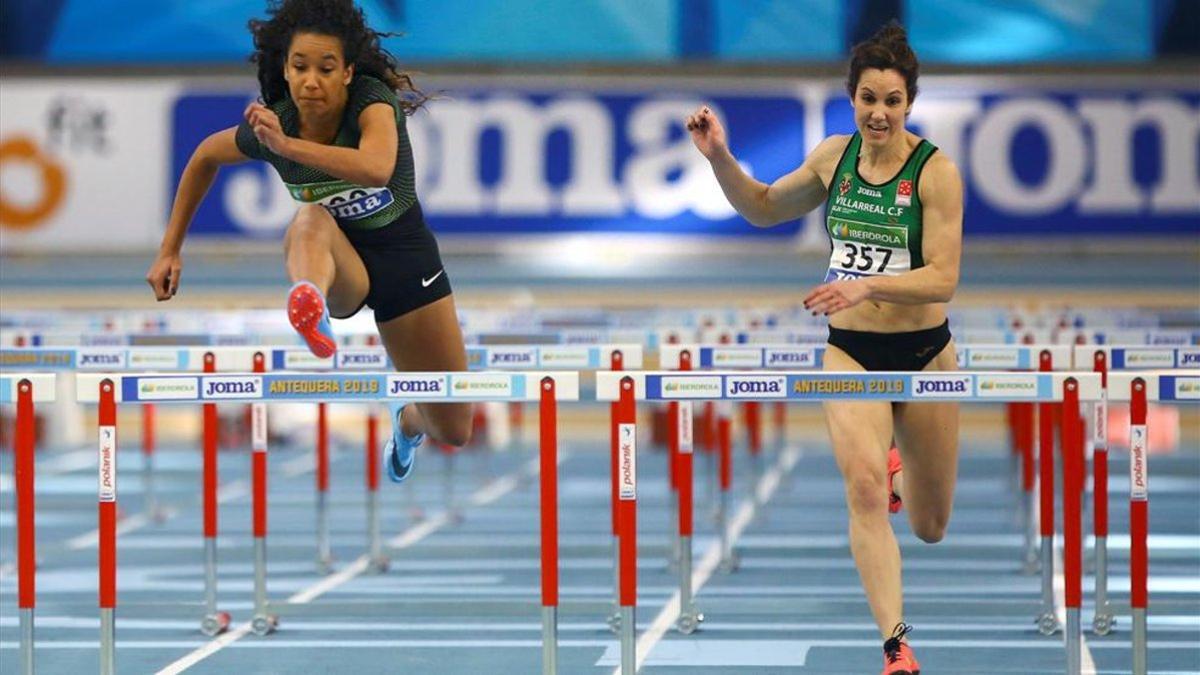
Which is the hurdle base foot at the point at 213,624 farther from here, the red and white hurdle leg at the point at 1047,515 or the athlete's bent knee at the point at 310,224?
the red and white hurdle leg at the point at 1047,515

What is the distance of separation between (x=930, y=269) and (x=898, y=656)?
1048 mm

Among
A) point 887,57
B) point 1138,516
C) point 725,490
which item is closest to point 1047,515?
point 1138,516

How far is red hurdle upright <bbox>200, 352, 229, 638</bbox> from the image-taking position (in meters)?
7.51

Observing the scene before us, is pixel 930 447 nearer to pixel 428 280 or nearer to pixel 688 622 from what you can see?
pixel 428 280

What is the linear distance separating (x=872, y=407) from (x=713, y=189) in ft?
34.9

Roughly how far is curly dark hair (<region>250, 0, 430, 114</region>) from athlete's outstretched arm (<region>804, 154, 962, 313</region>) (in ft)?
4.80

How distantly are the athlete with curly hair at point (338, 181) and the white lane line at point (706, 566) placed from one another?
1.29 m

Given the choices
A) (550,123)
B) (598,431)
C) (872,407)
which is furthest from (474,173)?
(872,407)

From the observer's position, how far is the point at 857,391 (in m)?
5.54

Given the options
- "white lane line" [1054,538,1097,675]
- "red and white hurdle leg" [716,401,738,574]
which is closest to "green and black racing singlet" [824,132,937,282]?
"white lane line" [1054,538,1097,675]

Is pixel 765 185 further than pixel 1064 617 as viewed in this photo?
No

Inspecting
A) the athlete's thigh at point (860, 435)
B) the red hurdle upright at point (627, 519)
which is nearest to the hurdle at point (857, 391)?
the red hurdle upright at point (627, 519)

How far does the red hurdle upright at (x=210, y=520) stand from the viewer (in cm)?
751

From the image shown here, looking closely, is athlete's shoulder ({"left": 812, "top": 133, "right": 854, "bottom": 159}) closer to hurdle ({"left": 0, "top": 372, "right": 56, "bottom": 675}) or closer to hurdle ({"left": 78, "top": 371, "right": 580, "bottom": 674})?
hurdle ({"left": 78, "top": 371, "right": 580, "bottom": 674})
